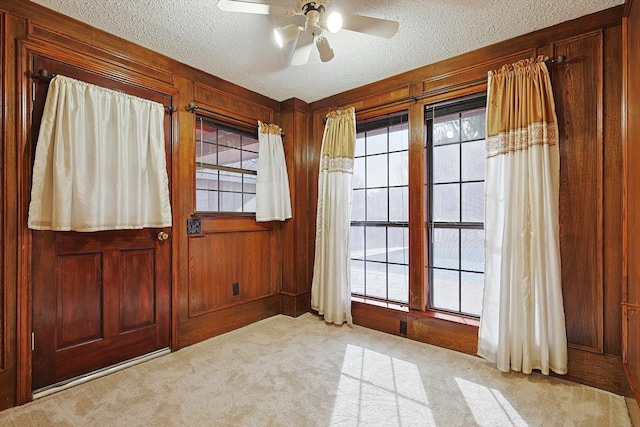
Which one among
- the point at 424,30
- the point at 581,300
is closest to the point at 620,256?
the point at 581,300

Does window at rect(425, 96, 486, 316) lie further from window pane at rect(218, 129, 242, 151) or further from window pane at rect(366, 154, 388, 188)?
window pane at rect(218, 129, 242, 151)

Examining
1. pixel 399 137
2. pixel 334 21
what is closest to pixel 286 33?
pixel 334 21

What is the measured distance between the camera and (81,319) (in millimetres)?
2240

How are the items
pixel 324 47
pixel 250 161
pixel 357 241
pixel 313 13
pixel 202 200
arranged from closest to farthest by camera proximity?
pixel 313 13, pixel 324 47, pixel 202 200, pixel 250 161, pixel 357 241

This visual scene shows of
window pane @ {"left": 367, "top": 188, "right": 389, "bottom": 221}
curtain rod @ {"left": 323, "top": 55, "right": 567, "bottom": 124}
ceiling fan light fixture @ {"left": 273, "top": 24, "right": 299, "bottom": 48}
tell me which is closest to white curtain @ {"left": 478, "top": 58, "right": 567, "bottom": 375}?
curtain rod @ {"left": 323, "top": 55, "right": 567, "bottom": 124}

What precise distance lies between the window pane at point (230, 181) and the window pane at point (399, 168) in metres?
1.58

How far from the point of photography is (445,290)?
2900mm

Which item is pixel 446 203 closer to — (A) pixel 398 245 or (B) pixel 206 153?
(A) pixel 398 245

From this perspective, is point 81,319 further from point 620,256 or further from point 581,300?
point 620,256

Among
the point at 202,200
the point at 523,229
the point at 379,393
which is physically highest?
the point at 202,200

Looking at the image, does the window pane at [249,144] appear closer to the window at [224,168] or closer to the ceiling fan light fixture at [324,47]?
the window at [224,168]

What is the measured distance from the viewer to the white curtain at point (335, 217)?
10.7 feet

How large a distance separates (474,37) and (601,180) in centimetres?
135

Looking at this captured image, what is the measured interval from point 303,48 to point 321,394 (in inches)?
91.9
